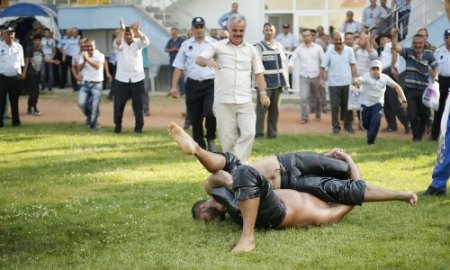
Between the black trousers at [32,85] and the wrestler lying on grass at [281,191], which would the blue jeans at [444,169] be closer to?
the wrestler lying on grass at [281,191]

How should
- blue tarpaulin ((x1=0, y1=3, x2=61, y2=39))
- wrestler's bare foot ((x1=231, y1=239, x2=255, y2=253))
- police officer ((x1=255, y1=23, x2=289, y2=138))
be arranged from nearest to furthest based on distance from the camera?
wrestler's bare foot ((x1=231, y1=239, x2=255, y2=253))
police officer ((x1=255, y1=23, x2=289, y2=138))
blue tarpaulin ((x1=0, y1=3, x2=61, y2=39))

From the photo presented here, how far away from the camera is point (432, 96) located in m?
14.4

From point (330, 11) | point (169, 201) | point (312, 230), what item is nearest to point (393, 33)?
point (169, 201)

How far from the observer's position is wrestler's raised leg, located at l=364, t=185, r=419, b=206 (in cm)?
734

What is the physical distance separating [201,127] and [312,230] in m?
6.08

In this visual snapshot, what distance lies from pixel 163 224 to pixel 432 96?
800cm

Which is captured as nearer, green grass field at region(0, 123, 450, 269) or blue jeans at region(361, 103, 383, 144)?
green grass field at region(0, 123, 450, 269)

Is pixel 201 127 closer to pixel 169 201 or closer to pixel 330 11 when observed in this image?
pixel 169 201

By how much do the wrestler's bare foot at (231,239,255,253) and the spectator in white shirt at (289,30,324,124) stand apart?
1141cm

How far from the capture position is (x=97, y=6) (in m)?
26.2

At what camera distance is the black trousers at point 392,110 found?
53.5ft

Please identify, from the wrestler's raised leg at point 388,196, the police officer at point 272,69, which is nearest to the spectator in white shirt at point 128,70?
the police officer at point 272,69

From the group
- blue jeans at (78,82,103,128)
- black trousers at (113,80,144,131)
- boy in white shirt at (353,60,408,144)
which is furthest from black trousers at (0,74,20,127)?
boy in white shirt at (353,60,408,144)

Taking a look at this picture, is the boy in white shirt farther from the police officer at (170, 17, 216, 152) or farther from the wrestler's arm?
the wrestler's arm
